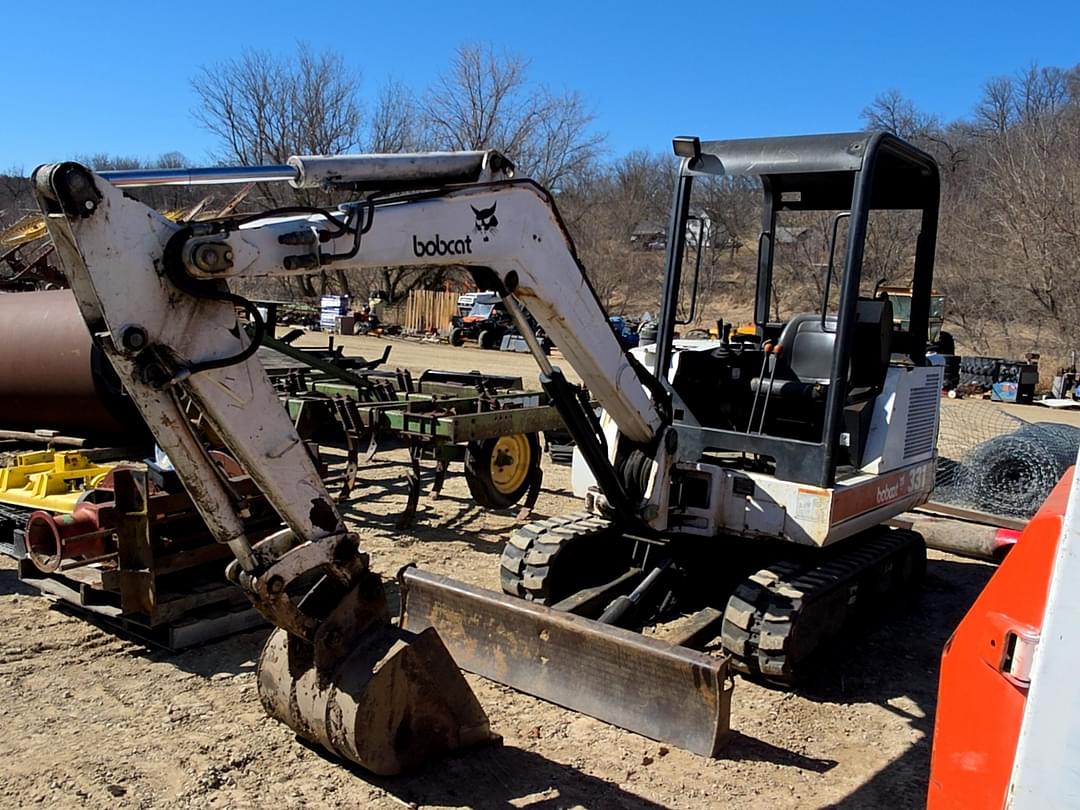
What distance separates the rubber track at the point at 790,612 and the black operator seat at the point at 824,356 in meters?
0.95

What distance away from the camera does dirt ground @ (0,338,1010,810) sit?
151 inches

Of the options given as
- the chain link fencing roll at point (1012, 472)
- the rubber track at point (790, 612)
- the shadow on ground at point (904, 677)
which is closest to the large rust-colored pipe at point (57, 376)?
the rubber track at point (790, 612)

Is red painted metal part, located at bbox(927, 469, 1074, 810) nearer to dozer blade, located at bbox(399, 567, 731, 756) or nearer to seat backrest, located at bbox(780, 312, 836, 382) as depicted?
dozer blade, located at bbox(399, 567, 731, 756)

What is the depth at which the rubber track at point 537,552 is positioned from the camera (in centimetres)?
532

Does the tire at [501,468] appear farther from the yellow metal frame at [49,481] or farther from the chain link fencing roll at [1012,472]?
the chain link fencing roll at [1012,472]

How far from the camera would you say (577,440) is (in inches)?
190

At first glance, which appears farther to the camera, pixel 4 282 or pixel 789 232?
pixel 4 282

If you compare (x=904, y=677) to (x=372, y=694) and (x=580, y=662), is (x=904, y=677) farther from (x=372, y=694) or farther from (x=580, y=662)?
(x=372, y=694)

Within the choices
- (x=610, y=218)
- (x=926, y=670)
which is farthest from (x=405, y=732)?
(x=610, y=218)

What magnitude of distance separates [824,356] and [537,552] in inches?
76.6

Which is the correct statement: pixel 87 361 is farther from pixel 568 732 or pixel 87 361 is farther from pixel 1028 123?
pixel 1028 123

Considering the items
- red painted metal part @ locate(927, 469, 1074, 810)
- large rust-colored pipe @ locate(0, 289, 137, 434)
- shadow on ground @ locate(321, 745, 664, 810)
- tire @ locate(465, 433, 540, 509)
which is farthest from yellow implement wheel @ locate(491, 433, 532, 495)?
red painted metal part @ locate(927, 469, 1074, 810)

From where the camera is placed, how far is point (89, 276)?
290cm

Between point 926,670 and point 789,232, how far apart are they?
4.78m
